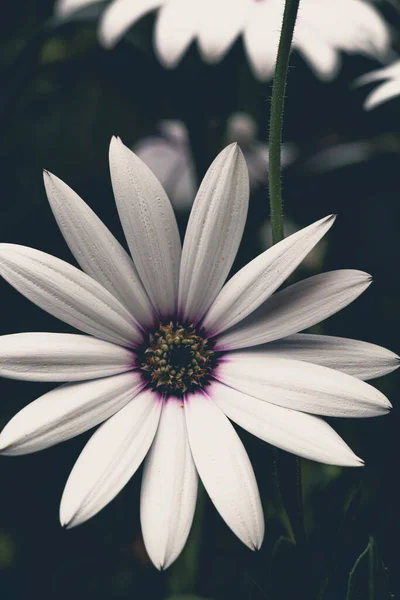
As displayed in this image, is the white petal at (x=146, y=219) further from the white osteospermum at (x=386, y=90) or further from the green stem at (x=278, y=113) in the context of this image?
the white osteospermum at (x=386, y=90)

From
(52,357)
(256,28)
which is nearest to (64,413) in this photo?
(52,357)

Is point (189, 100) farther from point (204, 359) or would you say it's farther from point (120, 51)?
point (204, 359)

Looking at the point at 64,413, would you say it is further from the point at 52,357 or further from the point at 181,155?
the point at 181,155

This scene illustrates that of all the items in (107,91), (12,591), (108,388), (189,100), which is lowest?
(12,591)

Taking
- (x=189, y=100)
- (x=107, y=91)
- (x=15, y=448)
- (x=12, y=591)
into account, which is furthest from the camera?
(x=107, y=91)

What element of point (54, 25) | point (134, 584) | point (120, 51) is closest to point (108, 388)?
point (134, 584)

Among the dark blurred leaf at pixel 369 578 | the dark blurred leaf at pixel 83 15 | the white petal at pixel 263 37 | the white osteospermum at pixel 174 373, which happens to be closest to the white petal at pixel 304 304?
the white osteospermum at pixel 174 373
